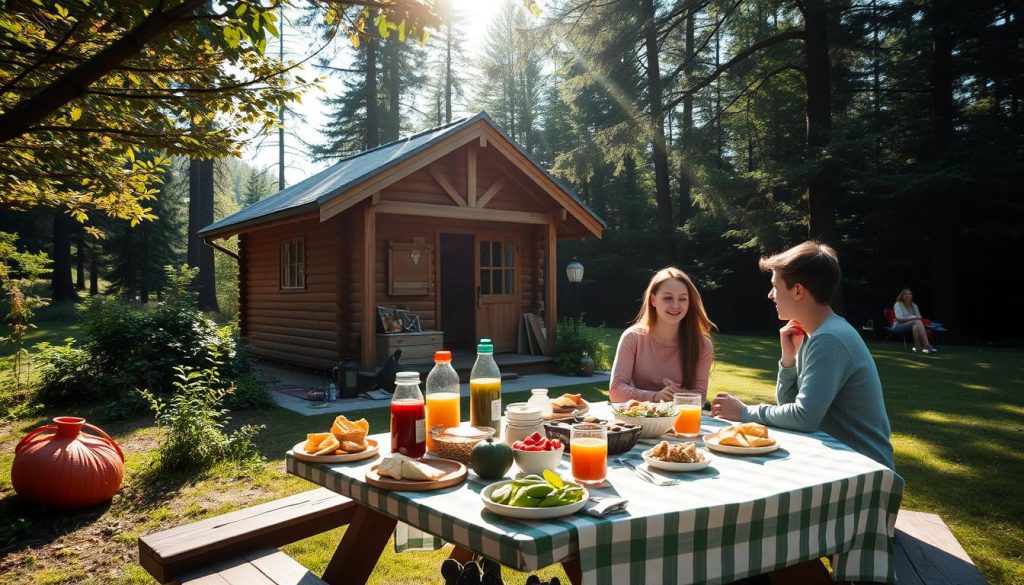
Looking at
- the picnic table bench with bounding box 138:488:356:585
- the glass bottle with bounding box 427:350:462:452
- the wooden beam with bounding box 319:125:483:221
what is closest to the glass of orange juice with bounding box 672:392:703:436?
the glass bottle with bounding box 427:350:462:452

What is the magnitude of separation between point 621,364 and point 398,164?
Answer: 587cm

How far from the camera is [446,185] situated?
31.1ft

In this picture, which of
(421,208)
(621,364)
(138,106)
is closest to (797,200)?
(421,208)

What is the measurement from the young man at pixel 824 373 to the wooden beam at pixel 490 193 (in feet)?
23.9

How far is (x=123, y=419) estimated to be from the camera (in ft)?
23.0

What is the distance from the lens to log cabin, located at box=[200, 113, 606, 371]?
8.86 metres

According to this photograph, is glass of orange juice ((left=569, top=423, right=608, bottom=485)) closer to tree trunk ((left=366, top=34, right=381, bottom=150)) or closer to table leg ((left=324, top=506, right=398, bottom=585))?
table leg ((left=324, top=506, right=398, bottom=585))

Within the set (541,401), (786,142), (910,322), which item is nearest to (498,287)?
(910,322)

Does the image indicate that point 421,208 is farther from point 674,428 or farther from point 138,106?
point 674,428

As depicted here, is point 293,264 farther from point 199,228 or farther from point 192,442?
point 199,228

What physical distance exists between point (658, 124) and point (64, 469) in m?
15.0

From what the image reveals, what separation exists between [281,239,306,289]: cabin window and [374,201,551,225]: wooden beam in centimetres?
238

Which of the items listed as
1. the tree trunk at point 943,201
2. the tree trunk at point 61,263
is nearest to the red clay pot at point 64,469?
the tree trunk at point 943,201

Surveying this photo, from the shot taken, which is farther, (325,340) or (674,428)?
(325,340)
